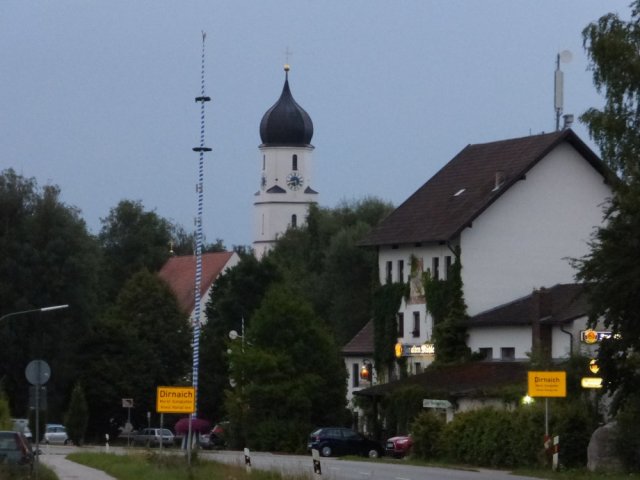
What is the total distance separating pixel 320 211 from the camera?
12525 cm

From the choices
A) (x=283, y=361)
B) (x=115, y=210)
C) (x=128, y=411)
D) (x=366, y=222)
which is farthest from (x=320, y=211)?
(x=283, y=361)

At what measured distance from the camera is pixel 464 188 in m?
70.1

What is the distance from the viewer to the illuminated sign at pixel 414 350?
67.1 meters

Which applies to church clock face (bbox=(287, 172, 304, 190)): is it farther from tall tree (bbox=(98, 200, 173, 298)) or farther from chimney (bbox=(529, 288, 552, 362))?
chimney (bbox=(529, 288, 552, 362))

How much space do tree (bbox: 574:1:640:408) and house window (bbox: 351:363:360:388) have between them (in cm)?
4123

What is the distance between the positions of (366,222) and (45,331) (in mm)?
36616

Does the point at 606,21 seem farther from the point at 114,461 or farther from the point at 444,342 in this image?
the point at 444,342

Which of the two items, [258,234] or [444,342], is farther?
[258,234]

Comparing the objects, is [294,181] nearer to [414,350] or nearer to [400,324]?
[400,324]

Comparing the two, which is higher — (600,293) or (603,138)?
(603,138)

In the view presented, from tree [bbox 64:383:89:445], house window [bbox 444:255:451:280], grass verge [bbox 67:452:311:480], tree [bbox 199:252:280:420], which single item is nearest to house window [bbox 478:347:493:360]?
house window [bbox 444:255:451:280]

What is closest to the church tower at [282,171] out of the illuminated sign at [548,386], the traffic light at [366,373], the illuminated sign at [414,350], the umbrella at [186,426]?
the umbrella at [186,426]

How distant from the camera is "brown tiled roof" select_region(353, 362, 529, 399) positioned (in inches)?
2231

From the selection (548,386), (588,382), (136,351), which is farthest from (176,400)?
(136,351)
